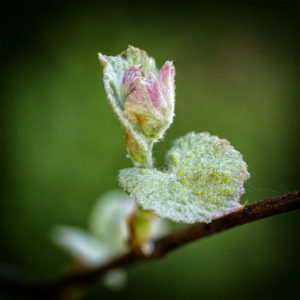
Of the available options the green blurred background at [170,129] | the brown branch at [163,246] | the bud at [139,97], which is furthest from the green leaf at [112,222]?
the green blurred background at [170,129]

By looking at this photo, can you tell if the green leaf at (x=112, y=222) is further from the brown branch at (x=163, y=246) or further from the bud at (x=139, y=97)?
the bud at (x=139, y=97)

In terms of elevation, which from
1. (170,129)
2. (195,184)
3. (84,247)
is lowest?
(195,184)

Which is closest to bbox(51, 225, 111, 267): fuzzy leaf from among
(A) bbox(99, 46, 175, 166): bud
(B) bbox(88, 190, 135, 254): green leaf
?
(B) bbox(88, 190, 135, 254): green leaf

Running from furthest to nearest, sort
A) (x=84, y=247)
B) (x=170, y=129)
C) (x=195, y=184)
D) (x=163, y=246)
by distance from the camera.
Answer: (x=170, y=129), (x=84, y=247), (x=163, y=246), (x=195, y=184)

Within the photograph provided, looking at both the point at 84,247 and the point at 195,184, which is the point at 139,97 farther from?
the point at 84,247

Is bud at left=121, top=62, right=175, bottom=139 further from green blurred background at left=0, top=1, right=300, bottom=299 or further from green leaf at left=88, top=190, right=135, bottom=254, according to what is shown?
green blurred background at left=0, top=1, right=300, bottom=299

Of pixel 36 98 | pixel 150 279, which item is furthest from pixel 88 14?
pixel 150 279

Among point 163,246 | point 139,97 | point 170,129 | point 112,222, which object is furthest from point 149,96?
point 170,129
